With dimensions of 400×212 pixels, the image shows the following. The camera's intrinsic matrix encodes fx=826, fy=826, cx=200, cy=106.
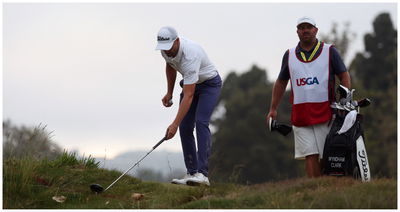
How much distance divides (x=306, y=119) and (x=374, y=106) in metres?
40.9

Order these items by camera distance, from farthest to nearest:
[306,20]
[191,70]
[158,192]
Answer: [191,70] → [158,192] → [306,20]

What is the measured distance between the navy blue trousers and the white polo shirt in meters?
0.13

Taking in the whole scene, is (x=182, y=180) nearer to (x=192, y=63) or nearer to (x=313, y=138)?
(x=192, y=63)

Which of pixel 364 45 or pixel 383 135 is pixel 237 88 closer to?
pixel 364 45

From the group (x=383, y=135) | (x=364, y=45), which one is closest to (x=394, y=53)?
(x=364, y=45)

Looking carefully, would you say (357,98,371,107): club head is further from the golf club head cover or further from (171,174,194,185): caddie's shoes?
(171,174,194,185): caddie's shoes

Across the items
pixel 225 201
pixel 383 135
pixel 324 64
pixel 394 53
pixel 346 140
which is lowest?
pixel 225 201

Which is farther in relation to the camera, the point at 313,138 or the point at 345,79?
the point at 313,138

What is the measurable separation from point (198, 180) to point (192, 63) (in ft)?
4.21

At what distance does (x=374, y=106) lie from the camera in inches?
1906

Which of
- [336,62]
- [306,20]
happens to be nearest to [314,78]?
[336,62]

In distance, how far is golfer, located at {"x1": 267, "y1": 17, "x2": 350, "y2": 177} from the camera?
27.9 ft

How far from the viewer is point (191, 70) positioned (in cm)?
885

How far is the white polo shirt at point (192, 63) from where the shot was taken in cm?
887
